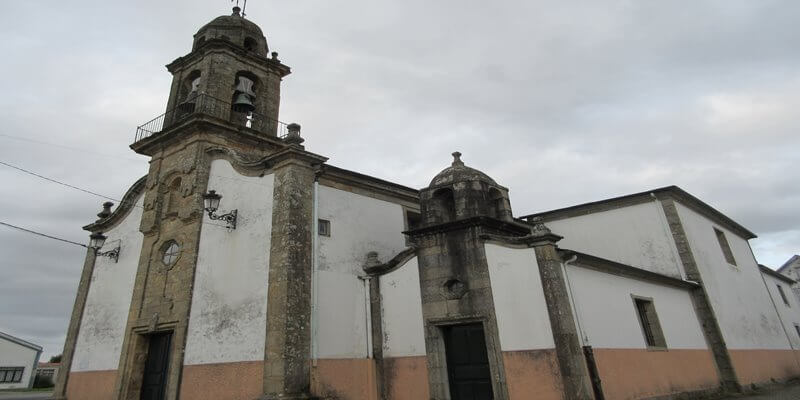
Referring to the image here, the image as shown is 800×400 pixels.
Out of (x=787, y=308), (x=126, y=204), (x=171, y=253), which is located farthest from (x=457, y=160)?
(x=787, y=308)

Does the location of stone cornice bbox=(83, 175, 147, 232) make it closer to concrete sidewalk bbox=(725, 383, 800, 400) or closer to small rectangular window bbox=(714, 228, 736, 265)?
concrete sidewalk bbox=(725, 383, 800, 400)

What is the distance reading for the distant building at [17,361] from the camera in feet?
119

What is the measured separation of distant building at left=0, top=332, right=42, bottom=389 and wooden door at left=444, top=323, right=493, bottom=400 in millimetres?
42570

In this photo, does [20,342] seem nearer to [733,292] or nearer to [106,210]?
[106,210]

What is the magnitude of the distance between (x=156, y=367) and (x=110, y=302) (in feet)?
10.9

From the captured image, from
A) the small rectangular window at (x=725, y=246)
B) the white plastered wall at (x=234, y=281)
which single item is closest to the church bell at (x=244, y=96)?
the white plastered wall at (x=234, y=281)

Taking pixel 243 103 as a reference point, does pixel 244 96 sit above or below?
above

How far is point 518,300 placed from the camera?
31.5ft

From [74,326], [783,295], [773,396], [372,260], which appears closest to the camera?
[372,260]

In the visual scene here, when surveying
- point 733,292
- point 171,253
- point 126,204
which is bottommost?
point 733,292

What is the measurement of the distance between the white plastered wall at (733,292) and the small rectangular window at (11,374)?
48.2 meters

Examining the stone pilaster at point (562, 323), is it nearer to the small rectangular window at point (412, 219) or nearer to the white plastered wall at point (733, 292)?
the small rectangular window at point (412, 219)

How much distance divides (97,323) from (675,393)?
53.3ft

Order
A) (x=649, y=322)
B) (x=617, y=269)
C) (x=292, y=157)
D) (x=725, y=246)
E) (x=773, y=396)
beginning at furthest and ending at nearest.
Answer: (x=725, y=246), (x=773, y=396), (x=649, y=322), (x=617, y=269), (x=292, y=157)
